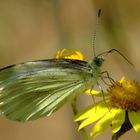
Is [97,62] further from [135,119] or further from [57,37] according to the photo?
[57,37]

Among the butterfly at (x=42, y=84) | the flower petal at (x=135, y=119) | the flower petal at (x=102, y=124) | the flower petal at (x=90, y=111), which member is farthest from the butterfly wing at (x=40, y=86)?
the flower petal at (x=135, y=119)

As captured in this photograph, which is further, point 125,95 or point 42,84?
point 42,84

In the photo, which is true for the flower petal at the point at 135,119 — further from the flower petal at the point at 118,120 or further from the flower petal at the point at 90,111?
the flower petal at the point at 90,111

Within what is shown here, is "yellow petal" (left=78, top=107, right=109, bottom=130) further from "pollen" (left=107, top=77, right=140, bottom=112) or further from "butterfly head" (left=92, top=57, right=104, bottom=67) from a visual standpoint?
"butterfly head" (left=92, top=57, right=104, bottom=67)

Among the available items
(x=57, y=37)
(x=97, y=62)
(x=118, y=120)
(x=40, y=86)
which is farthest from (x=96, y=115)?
(x=57, y=37)

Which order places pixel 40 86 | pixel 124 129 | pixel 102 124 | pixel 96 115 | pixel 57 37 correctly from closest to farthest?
1. pixel 124 129
2. pixel 102 124
3. pixel 96 115
4. pixel 40 86
5. pixel 57 37

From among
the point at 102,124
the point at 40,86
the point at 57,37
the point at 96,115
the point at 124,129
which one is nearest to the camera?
the point at 124,129
